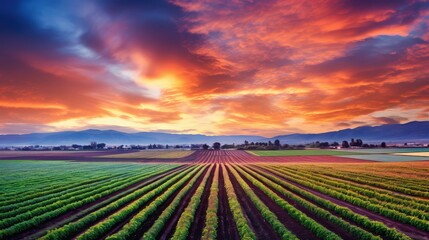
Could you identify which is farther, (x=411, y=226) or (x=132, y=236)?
(x=411, y=226)

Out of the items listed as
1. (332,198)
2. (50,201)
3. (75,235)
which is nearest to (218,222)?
(75,235)

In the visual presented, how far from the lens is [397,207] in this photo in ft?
66.8

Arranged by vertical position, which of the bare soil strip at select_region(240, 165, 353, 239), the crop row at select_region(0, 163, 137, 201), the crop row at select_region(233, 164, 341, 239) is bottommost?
the bare soil strip at select_region(240, 165, 353, 239)

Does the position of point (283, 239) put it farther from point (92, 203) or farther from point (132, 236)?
point (92, 203)

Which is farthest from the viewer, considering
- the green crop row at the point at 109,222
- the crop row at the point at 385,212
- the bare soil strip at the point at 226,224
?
the crop row at the point at 385,212

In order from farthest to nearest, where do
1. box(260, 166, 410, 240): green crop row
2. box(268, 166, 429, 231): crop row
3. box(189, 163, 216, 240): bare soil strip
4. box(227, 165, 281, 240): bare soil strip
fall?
box(268, 166, 429, 231): crop row, box(189, 163, 216, 240): bare soil strip, box(227, 165, 281, 240): bare soil strip, box(260, 166, 410, 240): green crop row

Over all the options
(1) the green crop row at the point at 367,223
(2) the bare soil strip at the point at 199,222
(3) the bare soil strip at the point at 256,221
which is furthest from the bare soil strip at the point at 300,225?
(2) the bare soil strip at the point at 199,222

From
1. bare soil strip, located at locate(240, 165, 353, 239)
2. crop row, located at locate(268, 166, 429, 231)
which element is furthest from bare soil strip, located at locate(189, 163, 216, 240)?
crop row, located at locate(268, 166, 429, 231)

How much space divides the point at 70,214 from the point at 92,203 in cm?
375

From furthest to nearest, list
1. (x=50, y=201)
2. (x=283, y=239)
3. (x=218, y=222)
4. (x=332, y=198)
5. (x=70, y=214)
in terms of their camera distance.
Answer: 1. (x=332, y=198)
2. (x=50, y=201)
3. (x=70, y=214)
4. (x=218, y=222)
5. (x=283, y=239)

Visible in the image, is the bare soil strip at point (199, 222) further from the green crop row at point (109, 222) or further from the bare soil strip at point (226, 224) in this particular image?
the green crop row at point (109, 222)

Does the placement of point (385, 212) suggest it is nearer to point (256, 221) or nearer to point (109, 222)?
point (256, 221)

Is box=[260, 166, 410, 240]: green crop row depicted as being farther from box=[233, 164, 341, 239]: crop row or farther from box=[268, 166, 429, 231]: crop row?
box=[233, 164, 341, 239]: crop row

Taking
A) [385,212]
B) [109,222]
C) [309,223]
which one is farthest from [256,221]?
[385,212]
